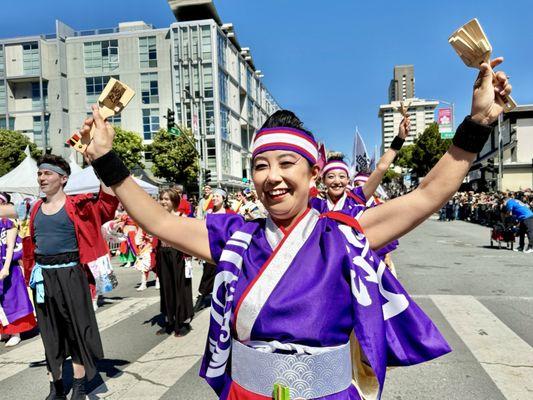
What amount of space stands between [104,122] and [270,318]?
A: 3.74 ft

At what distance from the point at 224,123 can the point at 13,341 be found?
42.3m

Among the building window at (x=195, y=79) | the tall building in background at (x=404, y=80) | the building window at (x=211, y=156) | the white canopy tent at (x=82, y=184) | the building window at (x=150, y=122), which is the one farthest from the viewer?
the tall building in background at (x=404, y=80)

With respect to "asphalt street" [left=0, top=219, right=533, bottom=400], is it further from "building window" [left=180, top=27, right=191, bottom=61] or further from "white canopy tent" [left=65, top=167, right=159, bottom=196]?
"building window" [left=180, top=27, right=191, bottom=61]

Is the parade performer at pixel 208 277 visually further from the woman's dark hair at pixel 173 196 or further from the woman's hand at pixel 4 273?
the woman's hand at pixel 4 273

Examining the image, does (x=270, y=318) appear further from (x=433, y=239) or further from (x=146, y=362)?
(x=433, y=239)

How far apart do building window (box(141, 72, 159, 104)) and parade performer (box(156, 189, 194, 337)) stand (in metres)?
42.6

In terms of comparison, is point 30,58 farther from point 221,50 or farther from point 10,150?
point 221,50

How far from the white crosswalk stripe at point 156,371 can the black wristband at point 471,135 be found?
3.39 metres

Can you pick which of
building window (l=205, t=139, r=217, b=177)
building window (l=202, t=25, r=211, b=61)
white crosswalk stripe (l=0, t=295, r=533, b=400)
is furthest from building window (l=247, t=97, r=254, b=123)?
white crosswalk stripe (l=0, t=295, r=533, b=400)

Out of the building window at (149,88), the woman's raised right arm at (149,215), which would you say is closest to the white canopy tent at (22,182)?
the woman's raised right arm at (149,215)

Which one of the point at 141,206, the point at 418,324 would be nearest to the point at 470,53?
the point at 418,324

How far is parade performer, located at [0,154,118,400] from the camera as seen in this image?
390cm

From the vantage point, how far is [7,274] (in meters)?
5.73

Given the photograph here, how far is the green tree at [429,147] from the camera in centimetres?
4966
